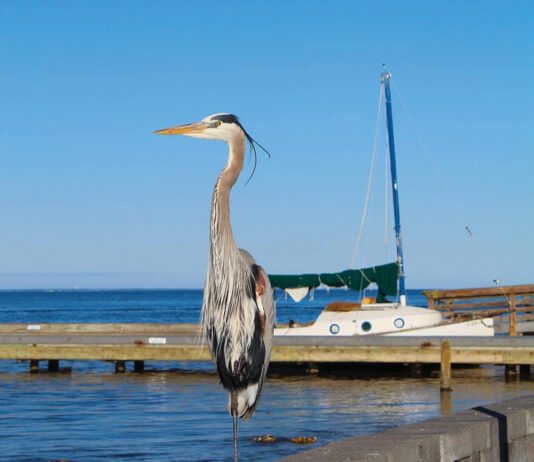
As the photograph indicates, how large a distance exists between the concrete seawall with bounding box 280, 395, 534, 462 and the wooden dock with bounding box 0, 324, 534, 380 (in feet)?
34.3

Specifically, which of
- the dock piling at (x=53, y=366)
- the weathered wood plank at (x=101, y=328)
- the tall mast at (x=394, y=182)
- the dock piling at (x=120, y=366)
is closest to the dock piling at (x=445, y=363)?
the tall mast at (x=394, y=182)

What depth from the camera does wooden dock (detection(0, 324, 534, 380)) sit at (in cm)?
1761

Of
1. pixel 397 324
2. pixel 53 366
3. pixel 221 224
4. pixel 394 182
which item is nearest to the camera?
pixel 221 224

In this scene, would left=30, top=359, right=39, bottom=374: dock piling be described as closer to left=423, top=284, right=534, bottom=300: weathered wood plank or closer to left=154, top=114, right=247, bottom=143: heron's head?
left=423, top=284, right=534, bottom=300: weathered wood plank

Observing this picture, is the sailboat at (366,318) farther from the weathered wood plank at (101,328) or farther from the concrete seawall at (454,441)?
the concrete seawall at (454,441)

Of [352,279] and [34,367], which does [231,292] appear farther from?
[34,367]

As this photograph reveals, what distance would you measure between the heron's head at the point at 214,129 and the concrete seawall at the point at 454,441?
2.60m

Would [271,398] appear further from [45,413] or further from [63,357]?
[63,357]

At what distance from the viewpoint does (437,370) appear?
2114 centimetres

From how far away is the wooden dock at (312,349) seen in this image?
1761cm

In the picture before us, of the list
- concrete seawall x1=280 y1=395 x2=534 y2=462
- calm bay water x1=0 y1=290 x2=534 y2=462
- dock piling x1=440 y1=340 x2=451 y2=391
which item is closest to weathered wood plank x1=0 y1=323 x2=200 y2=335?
calm bay water x1=0 y1=290 x2=534 y2=462

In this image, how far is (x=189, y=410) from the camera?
15750mm

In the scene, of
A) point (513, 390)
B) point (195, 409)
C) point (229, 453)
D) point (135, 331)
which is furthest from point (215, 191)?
point (135, 331)

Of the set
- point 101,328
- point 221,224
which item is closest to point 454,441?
point 221,224
